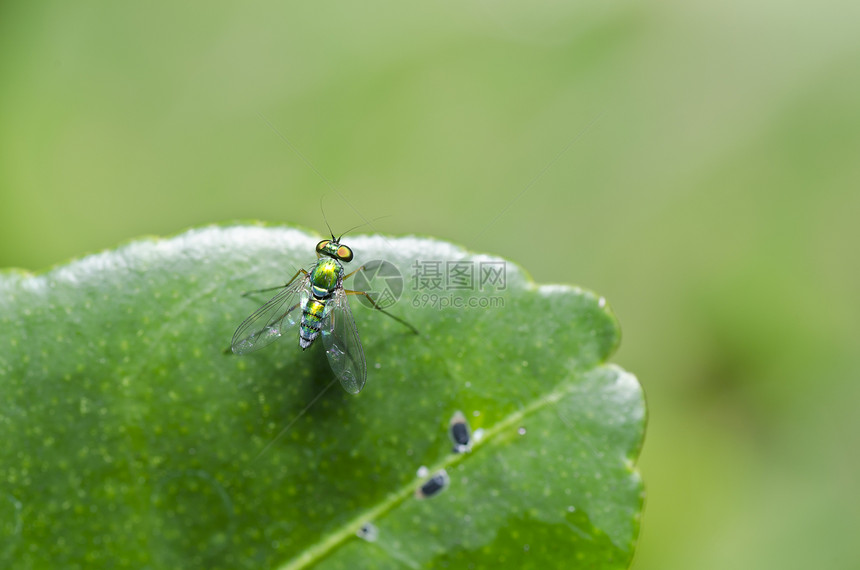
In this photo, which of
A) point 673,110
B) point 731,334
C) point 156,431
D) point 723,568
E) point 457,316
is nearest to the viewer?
point 156,431

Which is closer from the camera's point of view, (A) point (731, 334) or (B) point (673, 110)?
(A) point (731, 334)

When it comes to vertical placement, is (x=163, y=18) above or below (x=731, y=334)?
above

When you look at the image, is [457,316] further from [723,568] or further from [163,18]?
[163,18]

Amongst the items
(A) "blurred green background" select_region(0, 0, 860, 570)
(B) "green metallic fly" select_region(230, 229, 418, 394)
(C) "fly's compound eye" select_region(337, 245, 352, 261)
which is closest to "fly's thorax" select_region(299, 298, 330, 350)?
(B) "green metallic fly" select_region(230, 229, 418, 394)

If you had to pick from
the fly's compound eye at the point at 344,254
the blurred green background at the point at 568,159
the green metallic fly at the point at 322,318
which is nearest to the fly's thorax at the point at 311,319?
the green metallic fly at the point at 322,318

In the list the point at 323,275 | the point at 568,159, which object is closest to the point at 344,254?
the point at 323,275

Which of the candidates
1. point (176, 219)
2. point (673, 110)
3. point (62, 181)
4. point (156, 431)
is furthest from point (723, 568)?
point (62, 181)

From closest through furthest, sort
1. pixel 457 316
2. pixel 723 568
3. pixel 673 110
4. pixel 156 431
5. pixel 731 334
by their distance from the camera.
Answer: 1. pixel 156 431
2. pixel 457 316
3. pixel 723 568
4. pixel 731 334
5. pixel 673 110
